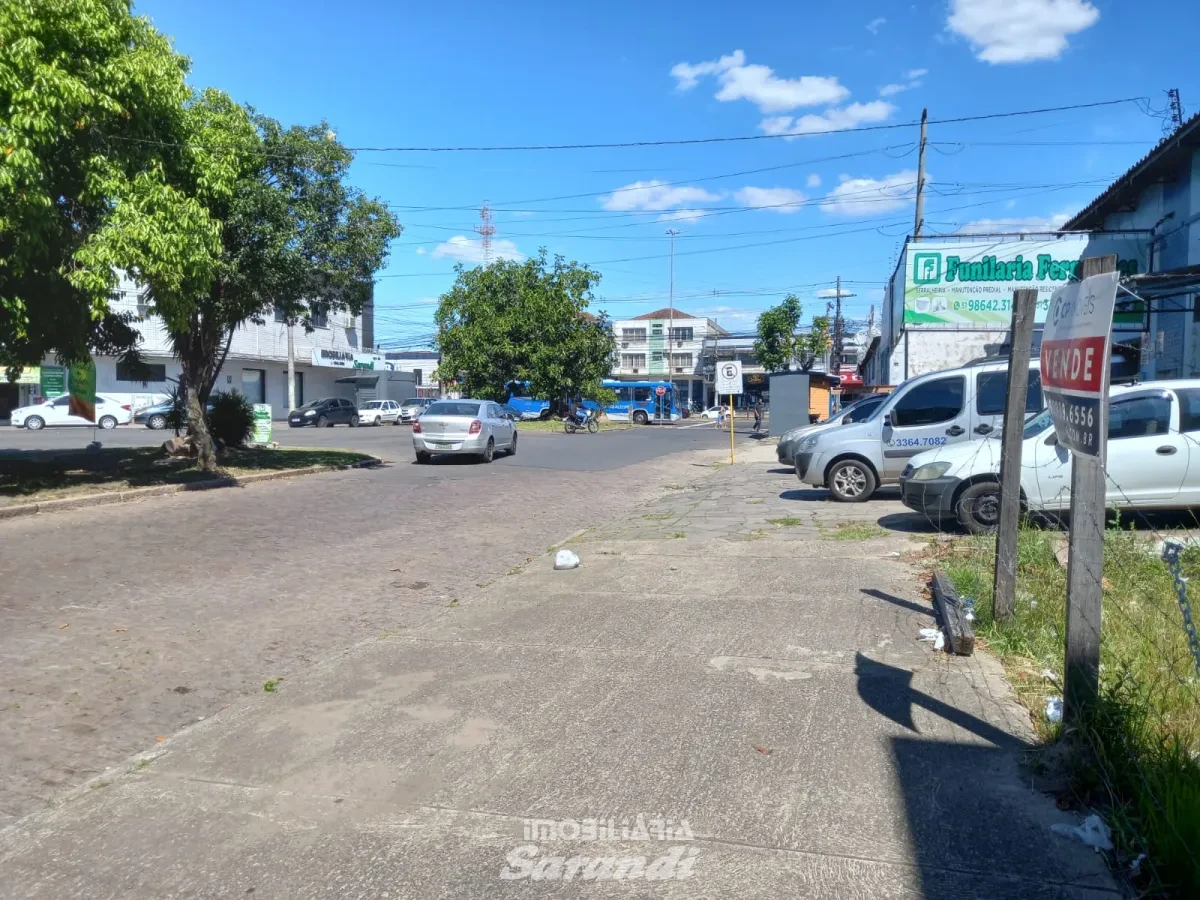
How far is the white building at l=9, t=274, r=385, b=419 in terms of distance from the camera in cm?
4584

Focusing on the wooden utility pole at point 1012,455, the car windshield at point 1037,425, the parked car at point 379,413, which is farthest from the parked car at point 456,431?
the parked car at point 379,413

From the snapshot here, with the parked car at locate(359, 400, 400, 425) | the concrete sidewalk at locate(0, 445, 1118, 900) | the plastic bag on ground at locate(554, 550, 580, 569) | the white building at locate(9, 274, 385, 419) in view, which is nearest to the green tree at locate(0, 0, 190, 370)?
the plastic bag on ground at locate(554, 550, 580, 569)

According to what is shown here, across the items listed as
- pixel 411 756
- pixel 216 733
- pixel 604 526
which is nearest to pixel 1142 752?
pixel 411 756

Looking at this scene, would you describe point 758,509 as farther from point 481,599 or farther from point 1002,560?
point 1002,560

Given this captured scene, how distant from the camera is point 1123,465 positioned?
33.2 ft

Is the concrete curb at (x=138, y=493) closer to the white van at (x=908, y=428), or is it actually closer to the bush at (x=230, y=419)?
the bush at (x=230, y=419)

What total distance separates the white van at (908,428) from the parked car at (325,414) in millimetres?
36817

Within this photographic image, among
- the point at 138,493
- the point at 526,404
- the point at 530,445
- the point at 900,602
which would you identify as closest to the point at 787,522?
the point at 900,602

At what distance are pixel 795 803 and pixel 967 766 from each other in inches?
34.8

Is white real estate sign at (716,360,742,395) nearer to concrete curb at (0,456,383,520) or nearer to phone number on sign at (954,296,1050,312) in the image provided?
phone number on sign at (954,296,1050,312)

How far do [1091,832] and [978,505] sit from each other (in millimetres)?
7387

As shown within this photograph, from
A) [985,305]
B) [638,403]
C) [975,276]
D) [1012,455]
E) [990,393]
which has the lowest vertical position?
[638,403]

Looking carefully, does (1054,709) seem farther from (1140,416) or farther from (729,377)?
(729,377)

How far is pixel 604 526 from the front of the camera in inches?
516
